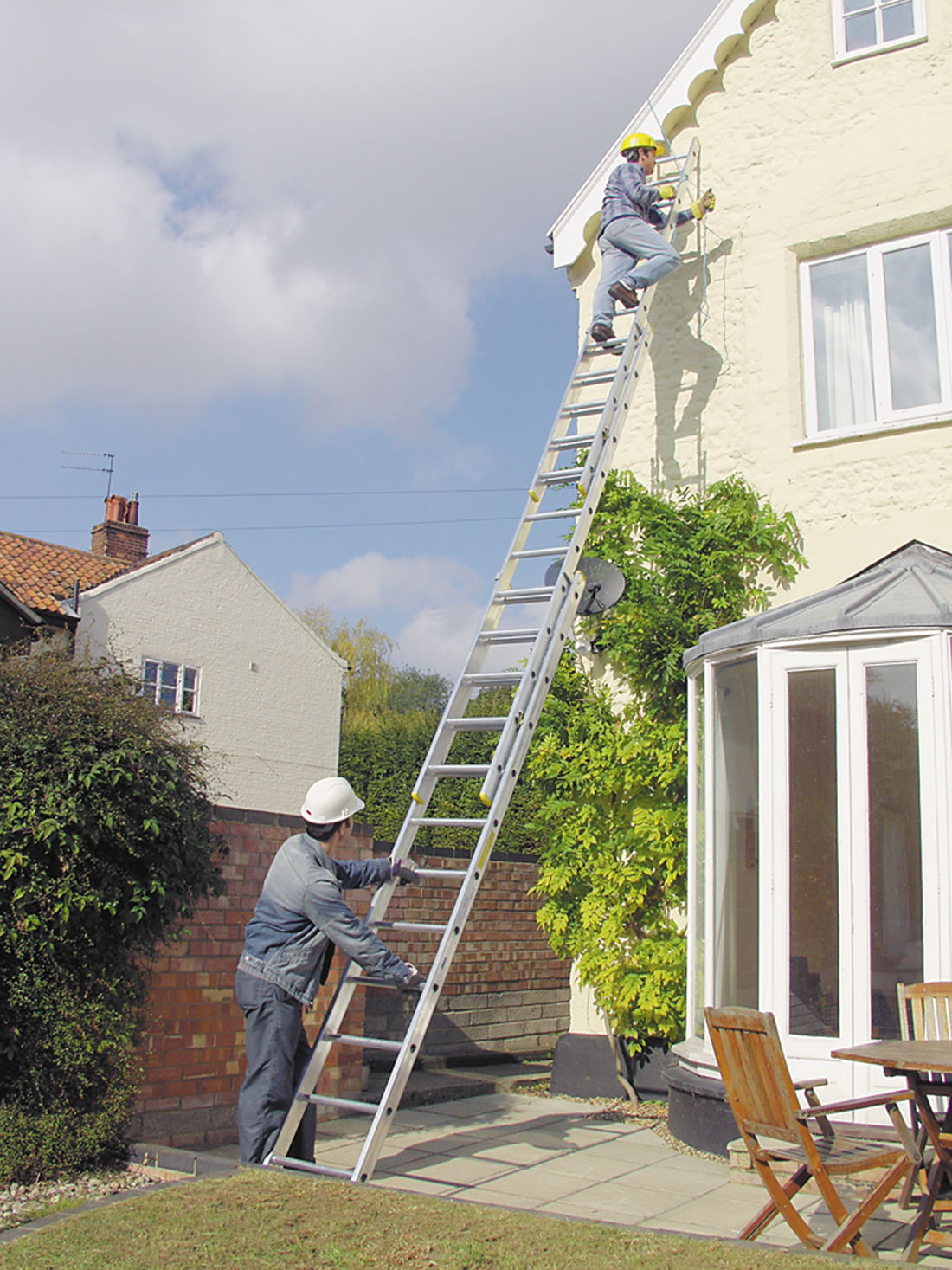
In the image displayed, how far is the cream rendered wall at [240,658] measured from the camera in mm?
21892

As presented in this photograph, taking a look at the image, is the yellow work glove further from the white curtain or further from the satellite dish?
the satellite dish

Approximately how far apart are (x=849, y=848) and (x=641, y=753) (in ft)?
7.18

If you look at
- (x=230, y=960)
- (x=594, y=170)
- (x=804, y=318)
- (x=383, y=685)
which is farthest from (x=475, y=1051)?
(x=383, y=685)

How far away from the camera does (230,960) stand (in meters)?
6.46

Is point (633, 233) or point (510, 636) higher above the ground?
point (633, 233)

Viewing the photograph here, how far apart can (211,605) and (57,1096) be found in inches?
765

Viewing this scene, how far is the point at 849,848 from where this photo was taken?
19.1ft

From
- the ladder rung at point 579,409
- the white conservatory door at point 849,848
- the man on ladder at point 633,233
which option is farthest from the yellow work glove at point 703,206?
the white conservatory door at point 849,848

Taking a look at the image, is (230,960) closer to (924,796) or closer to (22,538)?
(924,796)

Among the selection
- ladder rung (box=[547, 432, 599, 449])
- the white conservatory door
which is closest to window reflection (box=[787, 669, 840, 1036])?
the white conservatory door

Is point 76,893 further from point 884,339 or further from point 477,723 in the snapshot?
point 884,339

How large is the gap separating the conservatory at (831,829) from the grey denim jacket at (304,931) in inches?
86.9

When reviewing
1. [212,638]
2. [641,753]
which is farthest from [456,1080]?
[212,638]

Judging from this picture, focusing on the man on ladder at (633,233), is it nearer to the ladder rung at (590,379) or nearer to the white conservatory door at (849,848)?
the ladder rung at (590,379)
